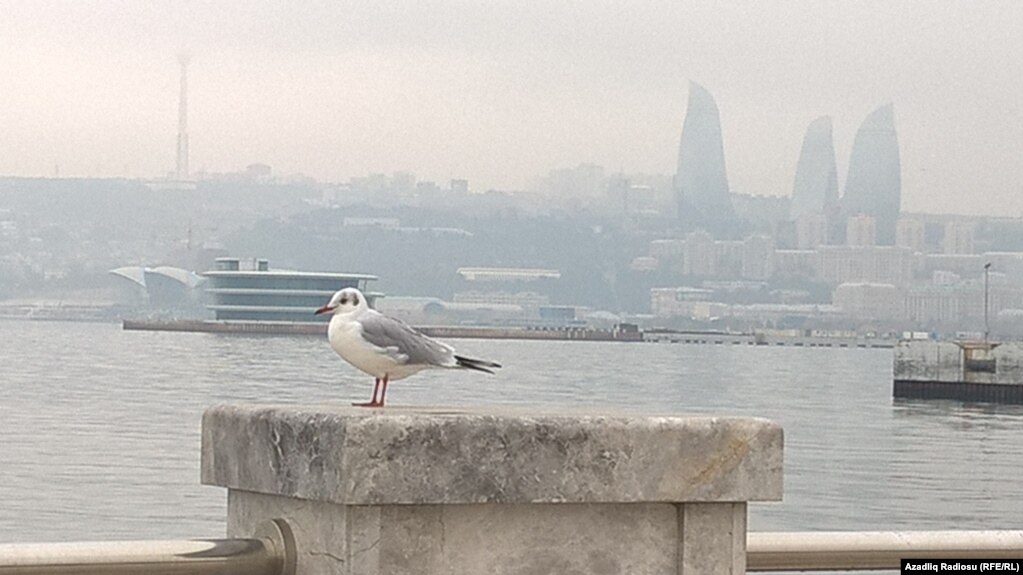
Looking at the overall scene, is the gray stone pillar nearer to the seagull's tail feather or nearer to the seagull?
the seagull

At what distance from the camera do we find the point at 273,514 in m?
3.21

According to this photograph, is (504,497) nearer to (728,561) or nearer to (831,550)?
(728,561)

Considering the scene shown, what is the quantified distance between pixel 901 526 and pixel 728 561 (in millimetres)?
40079

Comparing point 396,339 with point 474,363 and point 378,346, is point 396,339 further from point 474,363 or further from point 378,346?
point 474,363

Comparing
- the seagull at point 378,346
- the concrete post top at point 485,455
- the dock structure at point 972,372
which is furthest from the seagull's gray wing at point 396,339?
the dock structure at point 972,372

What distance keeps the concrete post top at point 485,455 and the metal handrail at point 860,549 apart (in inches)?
12.7

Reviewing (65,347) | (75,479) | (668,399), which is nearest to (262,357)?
(65,347)

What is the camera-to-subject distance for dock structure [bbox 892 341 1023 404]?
3907 inches

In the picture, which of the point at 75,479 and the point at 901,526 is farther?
the point at 75,479

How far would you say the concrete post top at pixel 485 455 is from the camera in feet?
Answer: 9.68

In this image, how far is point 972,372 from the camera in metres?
99.9

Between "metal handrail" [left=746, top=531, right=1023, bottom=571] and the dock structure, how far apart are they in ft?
319

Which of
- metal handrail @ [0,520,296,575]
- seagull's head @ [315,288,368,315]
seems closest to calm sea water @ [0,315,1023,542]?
seagull's head @ [315,288,368,315]

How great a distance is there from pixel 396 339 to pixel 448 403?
22.2m
